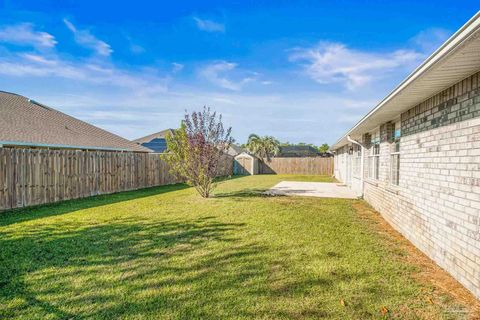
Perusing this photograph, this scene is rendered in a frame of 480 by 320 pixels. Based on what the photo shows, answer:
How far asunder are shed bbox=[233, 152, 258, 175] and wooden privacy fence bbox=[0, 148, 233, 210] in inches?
600

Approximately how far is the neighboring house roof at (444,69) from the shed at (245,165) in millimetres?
23446

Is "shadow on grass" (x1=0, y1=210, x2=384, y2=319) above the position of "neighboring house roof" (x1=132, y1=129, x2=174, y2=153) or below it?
below

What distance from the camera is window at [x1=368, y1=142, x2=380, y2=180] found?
9062mm

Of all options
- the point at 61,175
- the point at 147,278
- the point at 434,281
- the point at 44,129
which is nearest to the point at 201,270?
the point at 147,278

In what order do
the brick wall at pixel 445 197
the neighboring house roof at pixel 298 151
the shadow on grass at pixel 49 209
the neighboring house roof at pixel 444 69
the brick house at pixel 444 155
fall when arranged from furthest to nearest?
the neighboring house roof at pixel 298 151, the shadow on grass at pixel 49 209, the brick wall at pixel 445 197, the brick house at pixel 444 155, the neighboring house roof at pixel 444 69

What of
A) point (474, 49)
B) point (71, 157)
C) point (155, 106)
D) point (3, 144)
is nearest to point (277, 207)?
point (474, 49)

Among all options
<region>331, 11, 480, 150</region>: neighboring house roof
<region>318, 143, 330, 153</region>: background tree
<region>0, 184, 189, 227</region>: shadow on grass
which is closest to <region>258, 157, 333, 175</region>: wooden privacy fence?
<region>0, 184, 189, 227</region>: shadow on grass

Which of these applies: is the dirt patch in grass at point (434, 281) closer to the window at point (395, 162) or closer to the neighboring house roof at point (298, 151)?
the window at point (395, 162)

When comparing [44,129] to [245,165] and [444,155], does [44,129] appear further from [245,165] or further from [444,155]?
[245,165]

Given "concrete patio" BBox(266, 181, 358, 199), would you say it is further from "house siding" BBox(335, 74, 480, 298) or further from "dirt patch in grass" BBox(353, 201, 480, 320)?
"dirt patch in grass" BBox(353, 201, 480, 320)

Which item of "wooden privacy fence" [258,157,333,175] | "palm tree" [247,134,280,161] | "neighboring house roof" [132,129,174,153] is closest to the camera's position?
"neighboring house roof" [132,129,174,153]

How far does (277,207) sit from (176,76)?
1146 centimetres

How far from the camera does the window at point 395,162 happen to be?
22.5 feet

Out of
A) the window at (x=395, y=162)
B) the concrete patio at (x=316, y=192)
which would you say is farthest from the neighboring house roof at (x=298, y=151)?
the window at (x=395, y=162)
